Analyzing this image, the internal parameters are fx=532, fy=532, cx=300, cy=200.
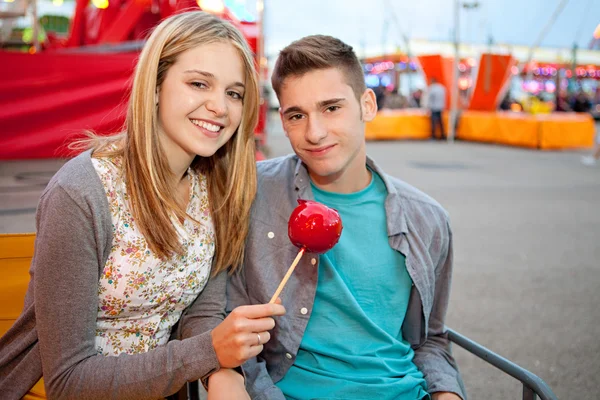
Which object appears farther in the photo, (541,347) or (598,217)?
(598,217)

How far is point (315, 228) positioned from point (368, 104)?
89 cm

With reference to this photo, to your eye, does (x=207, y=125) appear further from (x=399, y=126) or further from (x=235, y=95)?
(x=399, y=126)

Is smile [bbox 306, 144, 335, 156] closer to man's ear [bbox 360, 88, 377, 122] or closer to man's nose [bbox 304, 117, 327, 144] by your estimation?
man's nose [bbox 304, 117, 327, 144]

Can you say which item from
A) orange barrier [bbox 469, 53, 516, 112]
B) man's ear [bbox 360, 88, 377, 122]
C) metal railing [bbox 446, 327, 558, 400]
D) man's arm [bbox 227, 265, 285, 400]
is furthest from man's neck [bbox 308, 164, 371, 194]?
orange barrier [bbox 469, 53, 516, 112]

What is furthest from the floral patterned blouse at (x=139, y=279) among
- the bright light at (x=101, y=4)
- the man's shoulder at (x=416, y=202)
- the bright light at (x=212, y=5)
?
the bright light at (x=101, y=4)

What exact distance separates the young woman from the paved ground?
1.05 m

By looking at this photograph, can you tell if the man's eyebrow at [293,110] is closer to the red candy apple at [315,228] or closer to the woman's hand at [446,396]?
the red candy apple at [315,228]

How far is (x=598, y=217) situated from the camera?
7254mm

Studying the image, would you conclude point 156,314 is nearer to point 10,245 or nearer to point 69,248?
point 69,248

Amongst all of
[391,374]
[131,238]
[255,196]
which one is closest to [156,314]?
[131,238]

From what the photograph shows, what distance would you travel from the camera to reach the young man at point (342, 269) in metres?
1.89

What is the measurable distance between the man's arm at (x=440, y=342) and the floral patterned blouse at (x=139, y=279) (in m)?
0.89

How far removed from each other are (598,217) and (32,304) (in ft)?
24.5

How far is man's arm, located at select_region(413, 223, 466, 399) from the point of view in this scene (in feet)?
6.46
